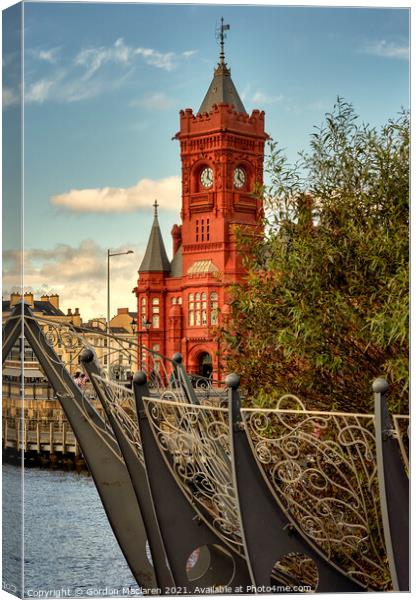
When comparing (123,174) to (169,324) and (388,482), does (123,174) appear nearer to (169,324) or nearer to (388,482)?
(169,324)

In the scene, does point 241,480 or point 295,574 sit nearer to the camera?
point 241,480

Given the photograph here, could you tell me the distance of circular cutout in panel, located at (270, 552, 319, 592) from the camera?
34.6 ft

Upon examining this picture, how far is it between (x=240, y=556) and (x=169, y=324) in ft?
24.1

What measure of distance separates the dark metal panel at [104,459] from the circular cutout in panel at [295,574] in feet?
4.70

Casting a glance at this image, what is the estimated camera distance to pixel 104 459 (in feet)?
42.1

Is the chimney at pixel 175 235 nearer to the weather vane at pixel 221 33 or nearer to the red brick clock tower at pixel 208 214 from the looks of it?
the red brick clock tower at pixel 208 214

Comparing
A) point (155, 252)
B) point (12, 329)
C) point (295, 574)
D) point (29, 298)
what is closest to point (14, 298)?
point (12, 329)

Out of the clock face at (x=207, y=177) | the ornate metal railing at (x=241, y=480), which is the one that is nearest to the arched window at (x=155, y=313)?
the clock face at (x=207, y=177)

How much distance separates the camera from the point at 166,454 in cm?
1078

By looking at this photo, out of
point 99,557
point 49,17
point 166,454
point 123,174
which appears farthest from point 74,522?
point 49,17

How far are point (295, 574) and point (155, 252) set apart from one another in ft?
18.1

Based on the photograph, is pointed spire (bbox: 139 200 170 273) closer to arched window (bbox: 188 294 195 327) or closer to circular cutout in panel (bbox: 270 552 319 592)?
arched window (bbox: 188 294 195 327)

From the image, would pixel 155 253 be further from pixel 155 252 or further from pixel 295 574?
pixel 295 574

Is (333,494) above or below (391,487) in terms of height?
below
